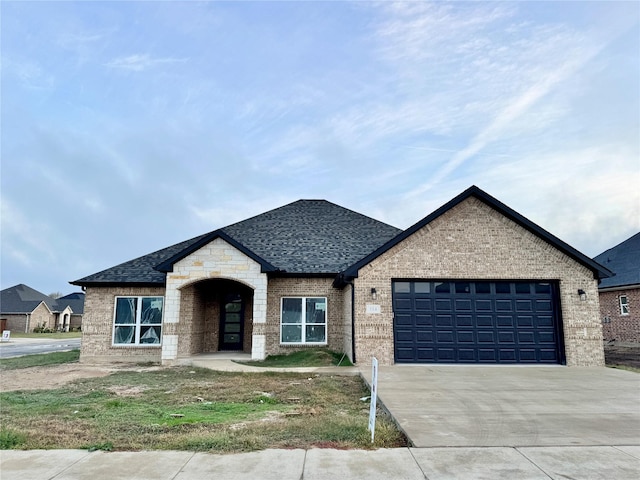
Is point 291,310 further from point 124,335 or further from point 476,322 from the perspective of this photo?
point 476,322

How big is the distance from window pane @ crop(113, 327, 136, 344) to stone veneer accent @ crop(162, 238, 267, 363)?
97.9 inches

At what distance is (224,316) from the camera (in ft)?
59.3

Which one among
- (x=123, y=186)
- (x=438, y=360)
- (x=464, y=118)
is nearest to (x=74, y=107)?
(x=464, y=118)

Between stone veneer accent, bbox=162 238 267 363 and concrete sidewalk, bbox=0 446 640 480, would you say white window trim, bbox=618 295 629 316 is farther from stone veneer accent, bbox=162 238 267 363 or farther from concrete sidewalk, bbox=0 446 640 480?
concrete sidewalk, bbox=0 446 640 480

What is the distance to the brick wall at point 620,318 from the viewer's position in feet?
73.5

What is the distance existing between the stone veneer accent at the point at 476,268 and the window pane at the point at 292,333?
3409mm

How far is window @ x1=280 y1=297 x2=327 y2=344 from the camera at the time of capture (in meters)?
16.7

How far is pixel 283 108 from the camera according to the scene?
62.6 feet

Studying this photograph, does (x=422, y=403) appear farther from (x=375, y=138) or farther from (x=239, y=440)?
(x=375, y=138)

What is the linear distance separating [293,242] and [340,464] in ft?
47.3

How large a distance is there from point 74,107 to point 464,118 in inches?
618

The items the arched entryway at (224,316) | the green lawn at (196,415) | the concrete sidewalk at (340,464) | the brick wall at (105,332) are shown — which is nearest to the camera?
the concrete sidewalk at (340,464)

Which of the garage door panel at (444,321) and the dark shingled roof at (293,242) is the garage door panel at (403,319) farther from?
the dark shingled roof at (293,242)

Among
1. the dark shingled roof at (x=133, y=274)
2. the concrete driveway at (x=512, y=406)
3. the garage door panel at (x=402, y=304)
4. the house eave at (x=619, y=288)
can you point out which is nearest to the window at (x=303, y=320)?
the garage door panel at (x=402, y=304)
